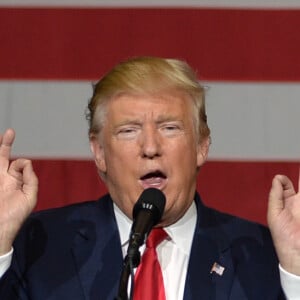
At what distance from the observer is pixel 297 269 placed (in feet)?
5.98

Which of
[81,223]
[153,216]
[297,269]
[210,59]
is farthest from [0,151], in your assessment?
[210,59]

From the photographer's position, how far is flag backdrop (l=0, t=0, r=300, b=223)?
2.41 metres

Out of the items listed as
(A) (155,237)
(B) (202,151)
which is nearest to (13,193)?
(A) (155,237)

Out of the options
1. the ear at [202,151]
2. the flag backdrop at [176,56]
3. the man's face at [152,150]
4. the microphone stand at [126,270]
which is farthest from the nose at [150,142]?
the flag backdrop at [176,56]

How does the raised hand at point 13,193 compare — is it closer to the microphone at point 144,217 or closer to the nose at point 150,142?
the nose at point 150,142

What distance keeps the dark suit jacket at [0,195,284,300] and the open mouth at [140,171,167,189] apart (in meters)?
0.14

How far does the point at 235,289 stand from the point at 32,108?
2.50 feet

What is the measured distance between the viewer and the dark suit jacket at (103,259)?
190 centimetres

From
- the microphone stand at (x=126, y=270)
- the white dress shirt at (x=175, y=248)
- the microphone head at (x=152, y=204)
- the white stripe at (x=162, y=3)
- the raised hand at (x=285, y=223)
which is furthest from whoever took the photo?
the white stripe at (x=162, y=3)

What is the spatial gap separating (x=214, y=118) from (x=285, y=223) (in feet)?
2.11

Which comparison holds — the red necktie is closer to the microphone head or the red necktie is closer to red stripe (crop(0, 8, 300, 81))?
the microphone head

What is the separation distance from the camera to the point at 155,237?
76.8 inches

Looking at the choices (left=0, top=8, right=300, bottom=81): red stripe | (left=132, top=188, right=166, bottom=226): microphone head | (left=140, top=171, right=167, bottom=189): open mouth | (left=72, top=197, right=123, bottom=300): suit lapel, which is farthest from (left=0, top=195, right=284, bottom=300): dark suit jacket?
(left=0, top=8, right=300, bottom=81): red stripe

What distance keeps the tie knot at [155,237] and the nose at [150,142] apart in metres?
0.15
